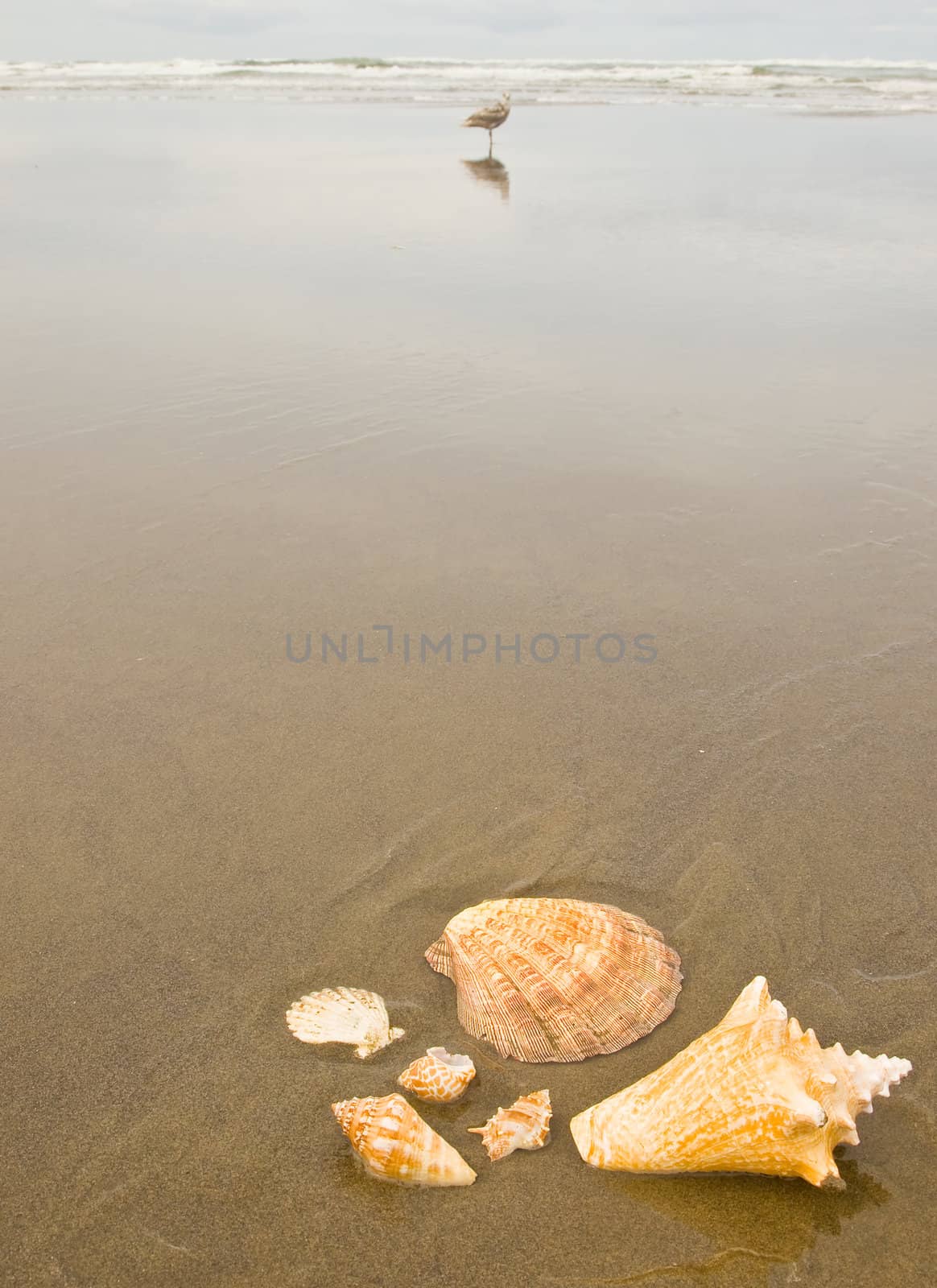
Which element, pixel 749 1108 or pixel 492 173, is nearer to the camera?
pixel 749 1108

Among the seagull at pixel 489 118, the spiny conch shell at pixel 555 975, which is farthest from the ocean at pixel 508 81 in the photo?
the spiny conch shell at pixel 555 975

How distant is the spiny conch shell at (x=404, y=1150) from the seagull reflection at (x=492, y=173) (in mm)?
12711

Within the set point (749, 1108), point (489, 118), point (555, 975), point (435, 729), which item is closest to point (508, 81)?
point (489, 118)

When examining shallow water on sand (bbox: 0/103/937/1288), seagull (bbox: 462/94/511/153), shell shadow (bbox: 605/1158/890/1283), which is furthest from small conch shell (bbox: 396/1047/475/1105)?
seagull (bbox: 462/94/511/153)

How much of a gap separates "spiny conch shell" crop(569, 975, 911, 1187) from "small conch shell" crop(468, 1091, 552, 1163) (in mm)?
Answer: 77

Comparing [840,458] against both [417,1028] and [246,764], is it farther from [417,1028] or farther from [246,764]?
[417,1028]

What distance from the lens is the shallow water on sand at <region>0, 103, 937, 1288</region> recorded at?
2.20m

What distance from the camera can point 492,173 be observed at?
15.1m

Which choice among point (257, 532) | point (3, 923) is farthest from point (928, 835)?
point (257, 532)

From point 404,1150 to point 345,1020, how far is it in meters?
0.48

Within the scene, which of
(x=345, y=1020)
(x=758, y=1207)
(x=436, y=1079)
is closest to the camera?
(x=758, y=1207)

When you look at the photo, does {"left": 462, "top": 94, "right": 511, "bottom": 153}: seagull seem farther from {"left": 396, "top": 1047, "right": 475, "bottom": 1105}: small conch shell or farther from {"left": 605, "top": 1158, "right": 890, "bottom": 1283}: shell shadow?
{"left": 605, "top": 1158, "right": 890, "bottom": 1283}: shell shadow

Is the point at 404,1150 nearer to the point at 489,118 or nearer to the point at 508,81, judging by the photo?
the point at 489,118

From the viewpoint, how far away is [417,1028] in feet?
8.65
